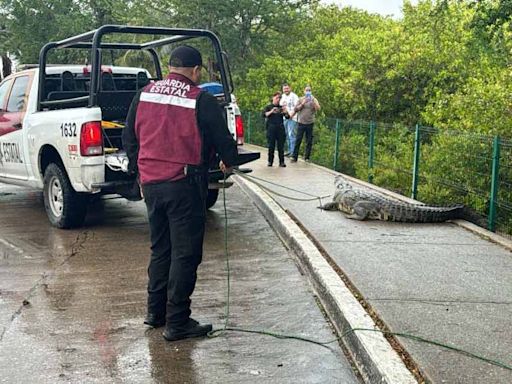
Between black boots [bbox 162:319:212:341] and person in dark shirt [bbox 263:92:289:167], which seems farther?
person in dark shirt [bbox 263:92:289:167]

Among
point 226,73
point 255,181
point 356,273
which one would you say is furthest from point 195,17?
point 356,273

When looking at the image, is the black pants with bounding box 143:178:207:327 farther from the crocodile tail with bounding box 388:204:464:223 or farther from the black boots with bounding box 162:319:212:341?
the crocodile tail with bounding box 388:204:464:223

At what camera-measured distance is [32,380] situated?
4.21 meters

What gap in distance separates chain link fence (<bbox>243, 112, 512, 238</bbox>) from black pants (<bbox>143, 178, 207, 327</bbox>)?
4658 mm

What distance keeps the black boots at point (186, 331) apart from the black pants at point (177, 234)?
0.04m

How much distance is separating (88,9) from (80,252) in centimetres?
3039

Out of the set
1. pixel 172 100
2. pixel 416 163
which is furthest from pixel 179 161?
pixel 416 163

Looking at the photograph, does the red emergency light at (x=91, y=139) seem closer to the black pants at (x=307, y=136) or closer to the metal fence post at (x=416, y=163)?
the metal fence post at (x=416, y=163)

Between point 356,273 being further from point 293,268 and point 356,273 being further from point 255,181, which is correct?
point 255,181

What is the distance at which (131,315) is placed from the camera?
5426mm

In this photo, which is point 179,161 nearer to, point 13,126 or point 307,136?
point 13,126

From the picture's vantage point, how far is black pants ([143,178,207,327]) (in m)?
4.85

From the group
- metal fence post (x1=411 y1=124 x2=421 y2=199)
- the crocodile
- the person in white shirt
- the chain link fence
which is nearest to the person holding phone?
the person in white shirt

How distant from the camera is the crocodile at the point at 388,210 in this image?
8719mm
